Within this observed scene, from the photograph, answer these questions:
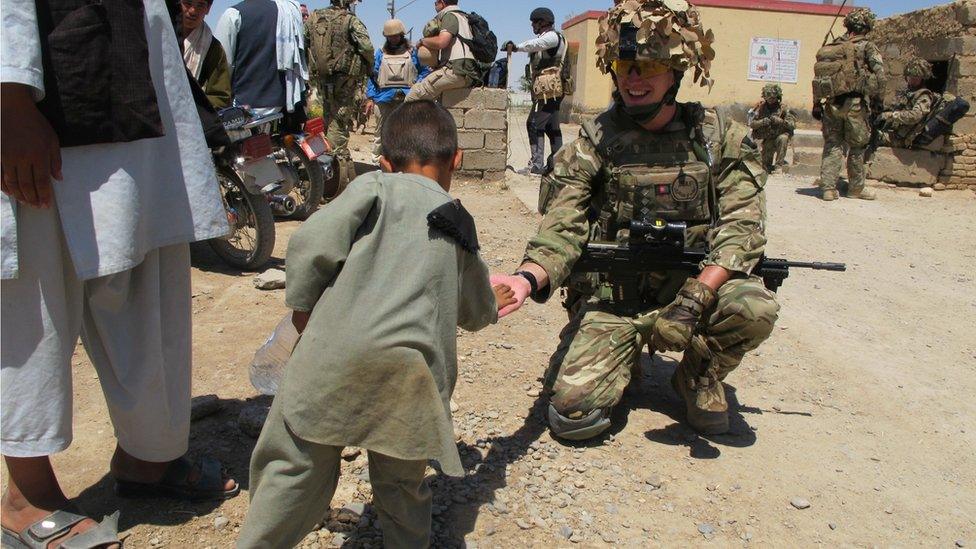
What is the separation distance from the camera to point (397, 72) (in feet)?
28.3

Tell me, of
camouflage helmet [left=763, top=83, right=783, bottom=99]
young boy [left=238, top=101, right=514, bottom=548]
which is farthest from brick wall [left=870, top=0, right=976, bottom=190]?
young boy [left=238, top=101, right=514, bottom=548]

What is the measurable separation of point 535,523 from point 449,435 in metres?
0.82

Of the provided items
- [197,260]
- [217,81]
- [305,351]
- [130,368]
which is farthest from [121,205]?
[197,260]

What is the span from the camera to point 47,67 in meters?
1.78

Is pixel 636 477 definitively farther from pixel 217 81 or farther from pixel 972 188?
→ pixel 972 188

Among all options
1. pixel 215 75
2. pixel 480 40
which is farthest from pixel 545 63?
pixel 215 75

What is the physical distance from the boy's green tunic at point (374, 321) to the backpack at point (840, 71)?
867 cm

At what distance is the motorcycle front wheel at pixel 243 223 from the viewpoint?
4.89 m

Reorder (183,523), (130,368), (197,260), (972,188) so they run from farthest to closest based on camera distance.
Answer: (972,188)
(197,260)
(183,523)
(130,368)

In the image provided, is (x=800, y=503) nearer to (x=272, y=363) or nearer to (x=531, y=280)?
(x=531, y=280)

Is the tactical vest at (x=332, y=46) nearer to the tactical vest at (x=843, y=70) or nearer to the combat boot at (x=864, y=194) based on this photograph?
the tactical vest at (x=843, y=70)

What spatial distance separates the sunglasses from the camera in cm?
301

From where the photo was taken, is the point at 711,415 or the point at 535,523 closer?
the point at 535,523

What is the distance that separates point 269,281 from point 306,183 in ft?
6.96
